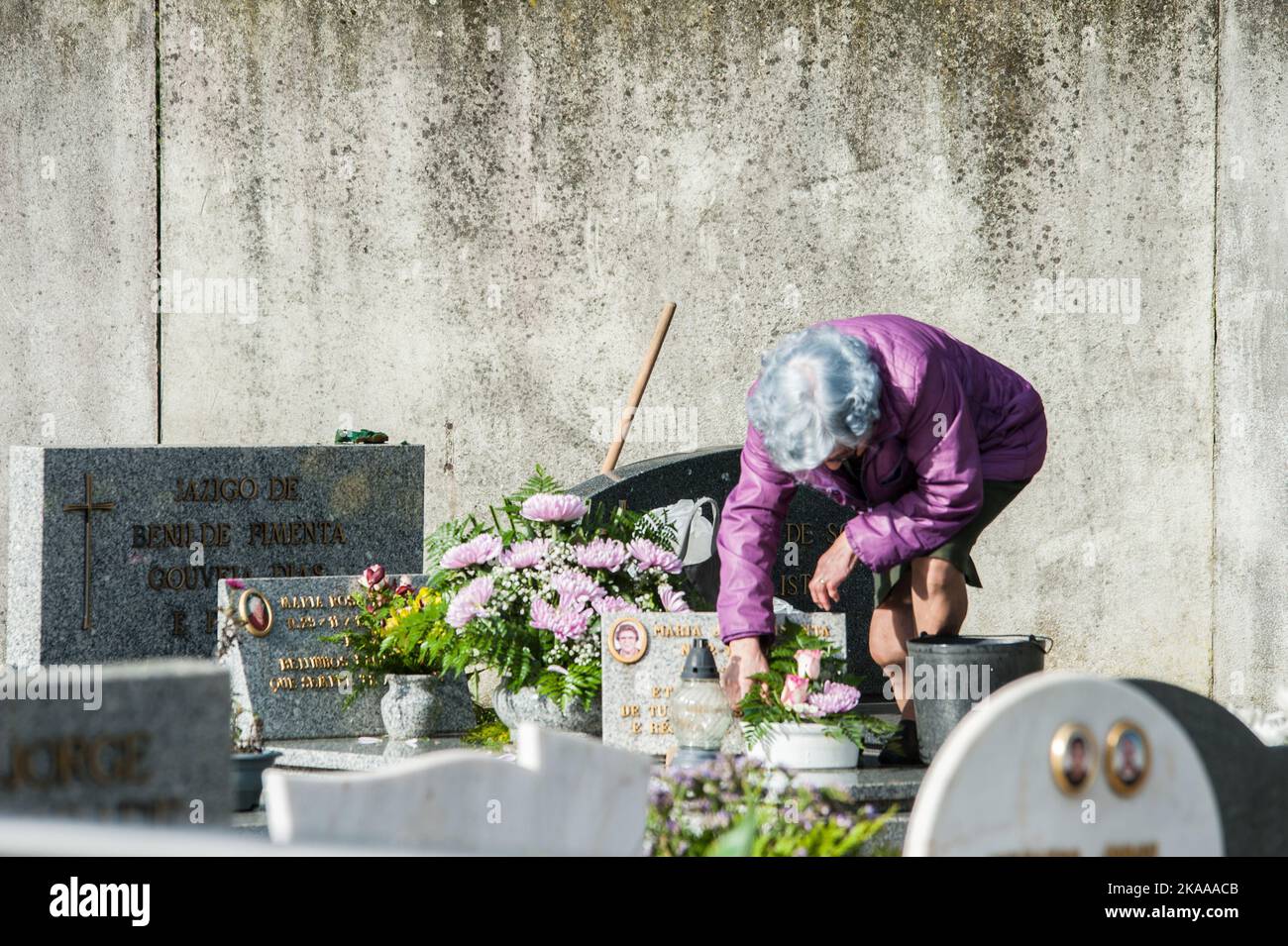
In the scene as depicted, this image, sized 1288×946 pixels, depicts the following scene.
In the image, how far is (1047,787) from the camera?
216cm

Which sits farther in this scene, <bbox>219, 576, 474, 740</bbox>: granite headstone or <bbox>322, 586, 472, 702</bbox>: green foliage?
<bbox>219, 576, 474, 740</bbox>: granite headstone

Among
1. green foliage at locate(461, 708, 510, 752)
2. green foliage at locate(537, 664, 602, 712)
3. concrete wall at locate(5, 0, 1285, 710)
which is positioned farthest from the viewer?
concrete wall at locate(5, 0, 1285, 710)

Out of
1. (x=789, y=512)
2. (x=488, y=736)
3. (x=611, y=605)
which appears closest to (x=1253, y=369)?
(x=789, y=512)

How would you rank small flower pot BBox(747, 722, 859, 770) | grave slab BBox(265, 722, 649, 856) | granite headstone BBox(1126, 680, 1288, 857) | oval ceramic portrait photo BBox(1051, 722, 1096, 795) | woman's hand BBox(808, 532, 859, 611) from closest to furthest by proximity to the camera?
grave slab BBox(265, 722, 649, 856)
oval ceramic portrait photo BBox(1051, 722, 1096, 795)
granite headstone BBox(1126, 680, 1288, 857)
small flower pot BBox(747, 722, 859, 770)
woman's hand BBox(808, 532, 859, 611)

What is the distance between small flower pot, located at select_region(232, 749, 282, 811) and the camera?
14.1ft

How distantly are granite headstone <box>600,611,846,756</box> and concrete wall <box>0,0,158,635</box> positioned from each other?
12.2 ft

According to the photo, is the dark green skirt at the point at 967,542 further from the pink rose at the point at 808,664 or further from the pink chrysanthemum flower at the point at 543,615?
the pink chrysanthemum flower at the point at 543,615

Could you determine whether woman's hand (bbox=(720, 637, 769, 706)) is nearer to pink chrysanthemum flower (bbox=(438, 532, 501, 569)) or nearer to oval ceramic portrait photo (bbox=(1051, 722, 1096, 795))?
pink chrysanthemum flower (bbox=(438, 532, 501, 569))

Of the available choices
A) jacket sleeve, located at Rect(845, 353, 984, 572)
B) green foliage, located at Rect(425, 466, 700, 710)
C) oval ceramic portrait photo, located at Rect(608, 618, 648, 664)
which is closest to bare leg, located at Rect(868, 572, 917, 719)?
jacket sleeve, located at Rect(845, 353, 984, 572)

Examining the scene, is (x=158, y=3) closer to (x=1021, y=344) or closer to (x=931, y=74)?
(x=931, y=74)

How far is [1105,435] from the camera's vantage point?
7.49 meters

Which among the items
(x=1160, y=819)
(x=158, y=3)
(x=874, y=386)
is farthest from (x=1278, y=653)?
(x=158, y=3)

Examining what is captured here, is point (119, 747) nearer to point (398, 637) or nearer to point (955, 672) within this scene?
point (955, 672)

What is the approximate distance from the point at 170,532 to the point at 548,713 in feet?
5.89
